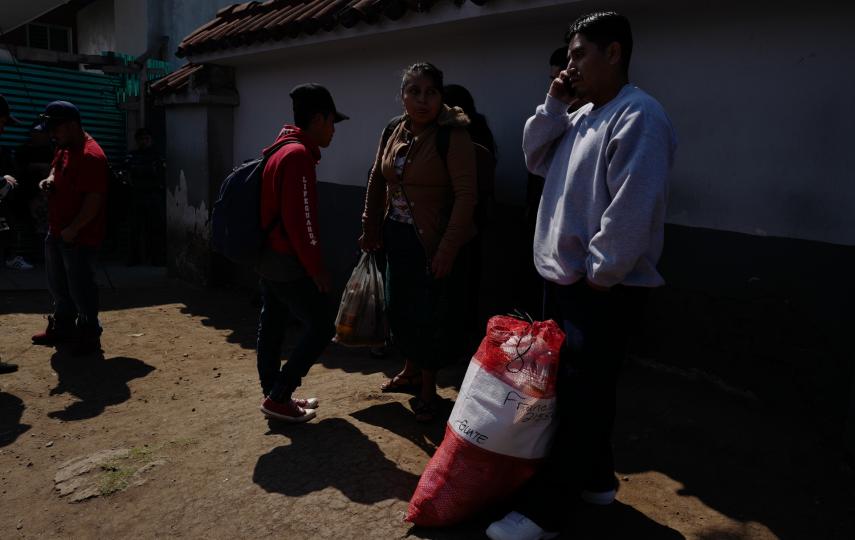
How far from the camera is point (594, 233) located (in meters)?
2.36

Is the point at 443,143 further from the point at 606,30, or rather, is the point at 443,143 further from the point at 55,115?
the point at 55,115

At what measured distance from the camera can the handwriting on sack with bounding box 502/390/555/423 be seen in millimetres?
2414

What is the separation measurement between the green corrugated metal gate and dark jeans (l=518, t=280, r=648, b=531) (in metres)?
9.39

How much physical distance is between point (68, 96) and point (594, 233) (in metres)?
9.99

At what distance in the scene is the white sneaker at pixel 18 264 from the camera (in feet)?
29.3

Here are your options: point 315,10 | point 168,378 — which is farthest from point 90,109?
point 168,378

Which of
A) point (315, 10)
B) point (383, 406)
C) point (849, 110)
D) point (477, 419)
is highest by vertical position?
point (315, 10)

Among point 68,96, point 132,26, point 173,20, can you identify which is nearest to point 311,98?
Answer: point 68,96

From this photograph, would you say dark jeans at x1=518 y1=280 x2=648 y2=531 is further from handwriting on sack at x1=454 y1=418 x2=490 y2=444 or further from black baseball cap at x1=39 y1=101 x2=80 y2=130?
black baseball cap at x1=39 y1=101 x2=80 y2=130

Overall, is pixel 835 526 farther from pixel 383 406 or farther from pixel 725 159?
pixel 383 406

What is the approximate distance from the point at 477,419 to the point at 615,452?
3.78 feet

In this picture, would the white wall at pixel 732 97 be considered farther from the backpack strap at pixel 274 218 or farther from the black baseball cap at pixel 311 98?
the backpack strap at pixel 274 218

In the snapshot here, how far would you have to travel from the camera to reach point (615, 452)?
10.9ft

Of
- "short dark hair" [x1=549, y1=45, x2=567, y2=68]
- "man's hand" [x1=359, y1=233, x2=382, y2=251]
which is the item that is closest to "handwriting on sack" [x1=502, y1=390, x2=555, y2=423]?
"man's hand" [x1=359, y1=233, x2=382, y2=251]
